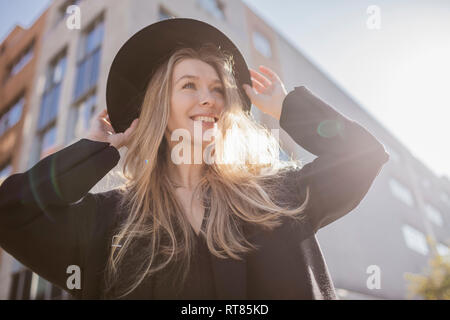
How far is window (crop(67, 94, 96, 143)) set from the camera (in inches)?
414

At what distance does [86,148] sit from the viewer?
1.82 meters

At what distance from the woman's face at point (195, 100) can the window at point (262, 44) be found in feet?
45.0

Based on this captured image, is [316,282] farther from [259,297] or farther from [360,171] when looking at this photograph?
[360,171]

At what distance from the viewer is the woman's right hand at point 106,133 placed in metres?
2.01

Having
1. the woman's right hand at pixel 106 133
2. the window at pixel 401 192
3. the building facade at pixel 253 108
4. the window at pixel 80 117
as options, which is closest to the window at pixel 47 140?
the building facade at pixel 253 108

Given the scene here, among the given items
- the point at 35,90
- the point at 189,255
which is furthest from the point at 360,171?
the point at 35,90

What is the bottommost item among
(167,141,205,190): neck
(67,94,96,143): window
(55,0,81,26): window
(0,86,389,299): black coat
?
(0,86,389,299): black coat

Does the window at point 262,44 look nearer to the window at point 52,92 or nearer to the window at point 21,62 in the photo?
the window at point 52,92

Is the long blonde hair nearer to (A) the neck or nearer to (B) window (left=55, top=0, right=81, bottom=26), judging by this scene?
(A) the neck

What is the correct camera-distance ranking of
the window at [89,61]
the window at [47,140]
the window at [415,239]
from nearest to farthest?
the window at [89,61], the window at [47,140], the window at [415,239]

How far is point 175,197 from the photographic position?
77.6 inches

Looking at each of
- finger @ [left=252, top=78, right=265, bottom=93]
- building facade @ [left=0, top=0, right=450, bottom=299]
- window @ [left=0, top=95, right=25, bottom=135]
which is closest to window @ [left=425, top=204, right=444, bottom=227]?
building facade @ [left=0, top=0, right=450, bottom=299]

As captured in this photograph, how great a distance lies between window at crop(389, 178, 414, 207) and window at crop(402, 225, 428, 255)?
1940mm

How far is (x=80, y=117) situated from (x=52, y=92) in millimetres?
2805
